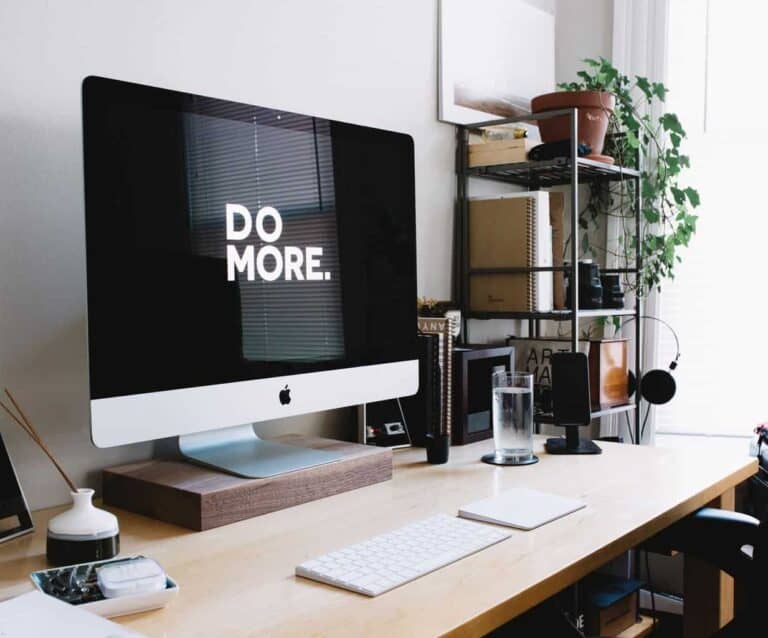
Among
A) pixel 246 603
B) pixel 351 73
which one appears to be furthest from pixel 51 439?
pixel 351 73

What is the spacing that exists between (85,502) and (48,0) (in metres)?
0.81

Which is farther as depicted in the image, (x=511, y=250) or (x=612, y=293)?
(x=612, y=293)

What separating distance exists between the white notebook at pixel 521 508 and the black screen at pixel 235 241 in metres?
0.38

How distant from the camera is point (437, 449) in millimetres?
1684

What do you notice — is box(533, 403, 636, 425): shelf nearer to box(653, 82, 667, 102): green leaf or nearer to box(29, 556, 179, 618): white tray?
box(653, 82, 667, 102): green leaf

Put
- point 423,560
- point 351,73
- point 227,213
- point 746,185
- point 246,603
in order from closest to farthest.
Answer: point 246,603
point 423,560
point 227,213
point 351,73
point 746,185

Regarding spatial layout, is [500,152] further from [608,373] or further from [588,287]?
[608,373]

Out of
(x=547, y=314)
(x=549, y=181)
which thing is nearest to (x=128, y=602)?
(x=547, y=314)

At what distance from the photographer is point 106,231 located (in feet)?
3.75

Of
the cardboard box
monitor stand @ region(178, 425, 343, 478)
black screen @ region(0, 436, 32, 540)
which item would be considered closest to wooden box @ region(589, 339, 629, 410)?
the cardboard box

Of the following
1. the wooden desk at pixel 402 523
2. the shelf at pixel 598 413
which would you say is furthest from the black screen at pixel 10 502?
the shelf at pixel 598 413

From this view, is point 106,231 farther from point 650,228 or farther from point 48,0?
point 650,228

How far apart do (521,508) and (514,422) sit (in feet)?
1.31

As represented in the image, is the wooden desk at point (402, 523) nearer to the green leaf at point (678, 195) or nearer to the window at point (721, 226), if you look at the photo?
the window at point (721, 226)
